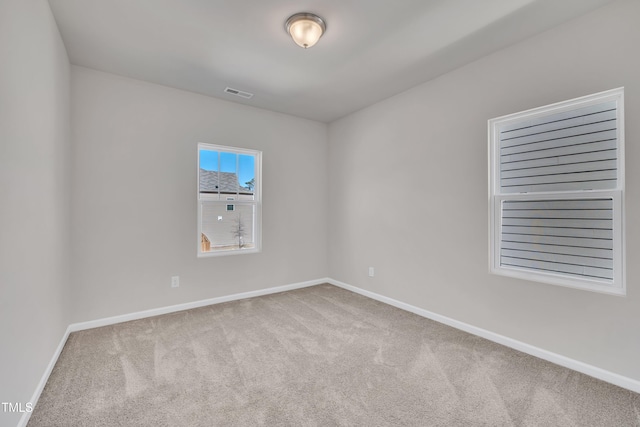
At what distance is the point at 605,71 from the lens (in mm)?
2141

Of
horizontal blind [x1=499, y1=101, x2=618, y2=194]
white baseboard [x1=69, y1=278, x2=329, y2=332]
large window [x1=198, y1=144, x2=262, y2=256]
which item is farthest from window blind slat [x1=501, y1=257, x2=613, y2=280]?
large window [x1=198, y1=144, x2=262, y2=256]

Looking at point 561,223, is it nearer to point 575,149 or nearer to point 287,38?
point 575,149

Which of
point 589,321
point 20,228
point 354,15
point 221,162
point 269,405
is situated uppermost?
point 354,15

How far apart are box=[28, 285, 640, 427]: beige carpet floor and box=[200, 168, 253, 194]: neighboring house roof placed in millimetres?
1703

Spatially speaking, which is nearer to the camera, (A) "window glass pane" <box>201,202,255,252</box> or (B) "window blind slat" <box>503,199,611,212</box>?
(B) "window blind slat" <box>503,199,611,212</box>

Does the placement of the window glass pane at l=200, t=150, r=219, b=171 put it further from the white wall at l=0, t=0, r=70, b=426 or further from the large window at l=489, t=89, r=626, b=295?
Answer: the large window at l=489, t=89, r=626, b=295

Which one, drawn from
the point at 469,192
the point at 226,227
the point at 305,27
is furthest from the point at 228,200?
the point at 469,192

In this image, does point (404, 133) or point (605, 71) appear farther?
point (404, 133)

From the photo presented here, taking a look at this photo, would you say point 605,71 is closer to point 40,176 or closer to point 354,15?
point 354,15

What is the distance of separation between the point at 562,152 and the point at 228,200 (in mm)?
3670

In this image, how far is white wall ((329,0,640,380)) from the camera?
2.08m

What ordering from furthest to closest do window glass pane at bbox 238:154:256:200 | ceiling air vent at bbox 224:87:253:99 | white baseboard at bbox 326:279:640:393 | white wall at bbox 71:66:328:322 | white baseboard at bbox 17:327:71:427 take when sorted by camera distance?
window glass pane at bbox 238:154:256:200, ceiling air vent at bbox 224:87:253:99, white wall at bbox 71:66:328:322, white baseboard at bbox 326:279:640:393, white baseboard at bbox 17:327:71:427

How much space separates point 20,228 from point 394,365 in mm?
2680

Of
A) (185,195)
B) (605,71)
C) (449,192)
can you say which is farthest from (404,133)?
(185,195)
